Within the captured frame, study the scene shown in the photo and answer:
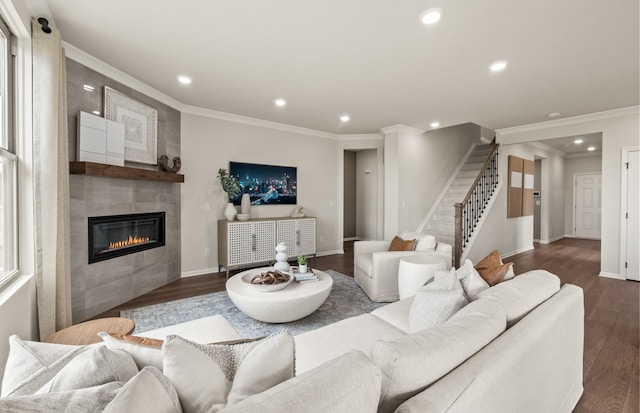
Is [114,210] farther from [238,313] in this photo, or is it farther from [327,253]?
[327,253]

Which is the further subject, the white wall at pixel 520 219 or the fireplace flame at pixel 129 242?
the white wall at pixel 520 219

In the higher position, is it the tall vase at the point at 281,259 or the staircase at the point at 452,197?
the staircase at the point at 452,197

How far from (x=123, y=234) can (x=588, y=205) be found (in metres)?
11.2

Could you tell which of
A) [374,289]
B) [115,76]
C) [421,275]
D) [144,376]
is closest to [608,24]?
[421,275]

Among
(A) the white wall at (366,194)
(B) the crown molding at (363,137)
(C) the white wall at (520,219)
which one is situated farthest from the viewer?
(A) the white wall at (366,194)

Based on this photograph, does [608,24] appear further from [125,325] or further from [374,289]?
[125,325]

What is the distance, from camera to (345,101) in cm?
409

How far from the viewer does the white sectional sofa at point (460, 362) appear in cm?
71

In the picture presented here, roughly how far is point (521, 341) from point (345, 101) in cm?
358

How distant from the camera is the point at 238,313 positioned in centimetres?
307

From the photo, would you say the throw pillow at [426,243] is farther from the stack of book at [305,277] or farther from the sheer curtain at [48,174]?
the sheer curtain at [48,174]

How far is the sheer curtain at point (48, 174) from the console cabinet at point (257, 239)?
2.41 m

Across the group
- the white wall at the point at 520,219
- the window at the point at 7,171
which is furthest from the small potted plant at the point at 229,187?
the white wall at the point at 520,219

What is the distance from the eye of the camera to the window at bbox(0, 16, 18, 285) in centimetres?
185
